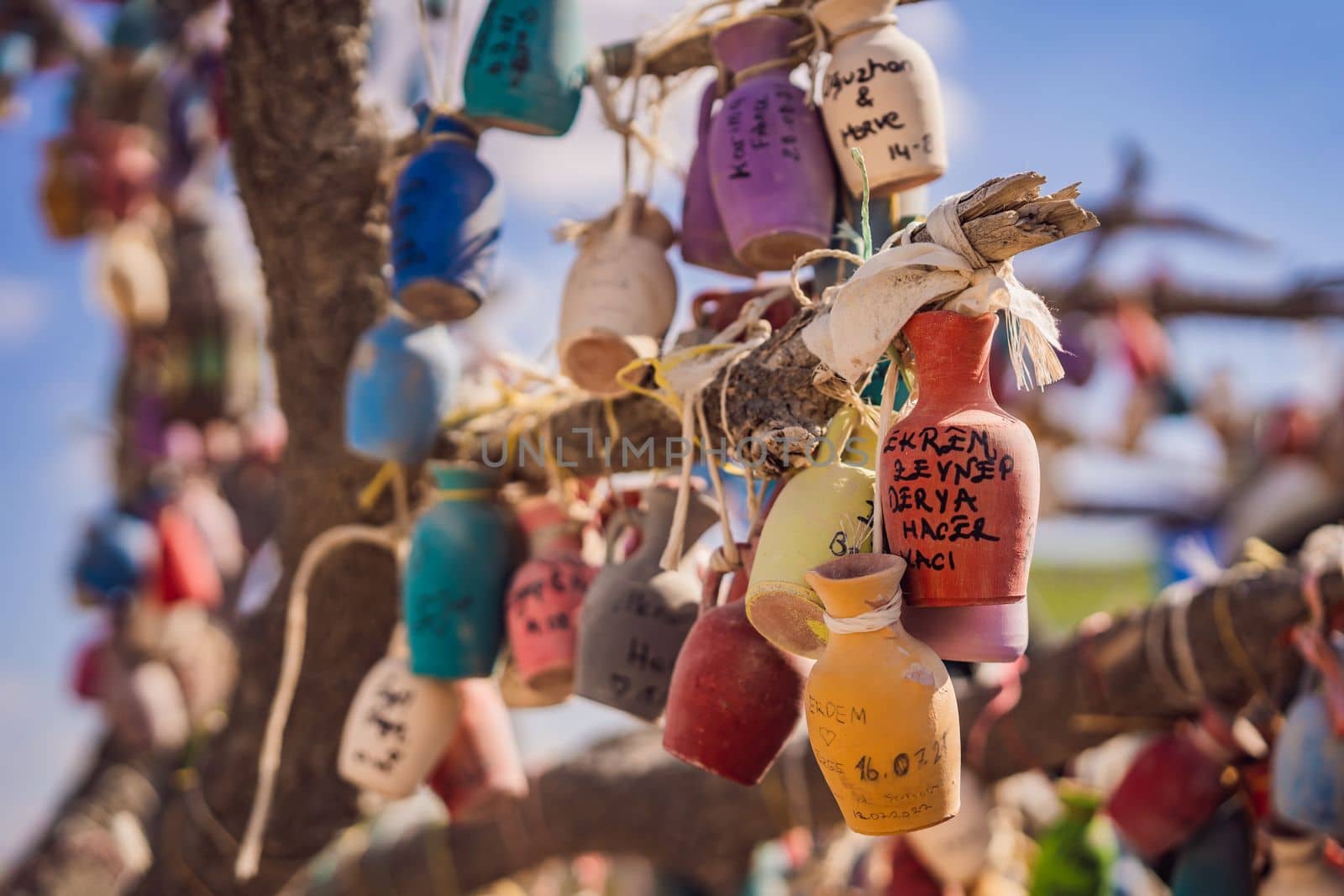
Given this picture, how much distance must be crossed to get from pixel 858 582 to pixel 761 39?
28.1 inches

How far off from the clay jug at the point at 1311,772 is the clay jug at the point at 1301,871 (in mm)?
91

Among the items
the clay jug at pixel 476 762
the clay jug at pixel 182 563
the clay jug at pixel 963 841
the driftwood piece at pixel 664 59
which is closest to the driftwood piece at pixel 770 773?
the clay jug at pixel 963 841

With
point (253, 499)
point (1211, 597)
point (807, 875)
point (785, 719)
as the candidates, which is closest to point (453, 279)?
point (785, 719)

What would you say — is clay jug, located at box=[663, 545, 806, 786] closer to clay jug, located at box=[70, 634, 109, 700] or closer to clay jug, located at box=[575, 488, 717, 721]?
clay jug, located at box=[575, 488, 717, 721]

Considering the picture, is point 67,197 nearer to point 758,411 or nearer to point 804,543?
point 758,411

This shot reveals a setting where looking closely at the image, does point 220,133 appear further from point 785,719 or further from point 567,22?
point 785,719

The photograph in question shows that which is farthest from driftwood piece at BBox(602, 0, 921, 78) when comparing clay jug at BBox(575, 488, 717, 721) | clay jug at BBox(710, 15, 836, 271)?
clay jug at BBox(575, 488, 717, 721)

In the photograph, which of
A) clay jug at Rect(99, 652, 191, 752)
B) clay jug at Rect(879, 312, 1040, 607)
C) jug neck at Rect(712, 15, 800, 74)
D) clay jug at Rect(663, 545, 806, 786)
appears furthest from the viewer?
clay jug at Rect(99, 652, 191, 752)

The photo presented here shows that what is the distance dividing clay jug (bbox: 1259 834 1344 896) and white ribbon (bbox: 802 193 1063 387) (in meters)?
0.92

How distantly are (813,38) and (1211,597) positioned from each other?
0.97 metres

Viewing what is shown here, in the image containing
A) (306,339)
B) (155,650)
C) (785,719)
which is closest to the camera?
(785,719)

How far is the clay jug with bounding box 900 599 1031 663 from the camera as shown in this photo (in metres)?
0.87

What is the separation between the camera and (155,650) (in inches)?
111

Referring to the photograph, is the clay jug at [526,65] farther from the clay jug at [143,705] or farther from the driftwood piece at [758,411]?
the clay jug at [143,705]
